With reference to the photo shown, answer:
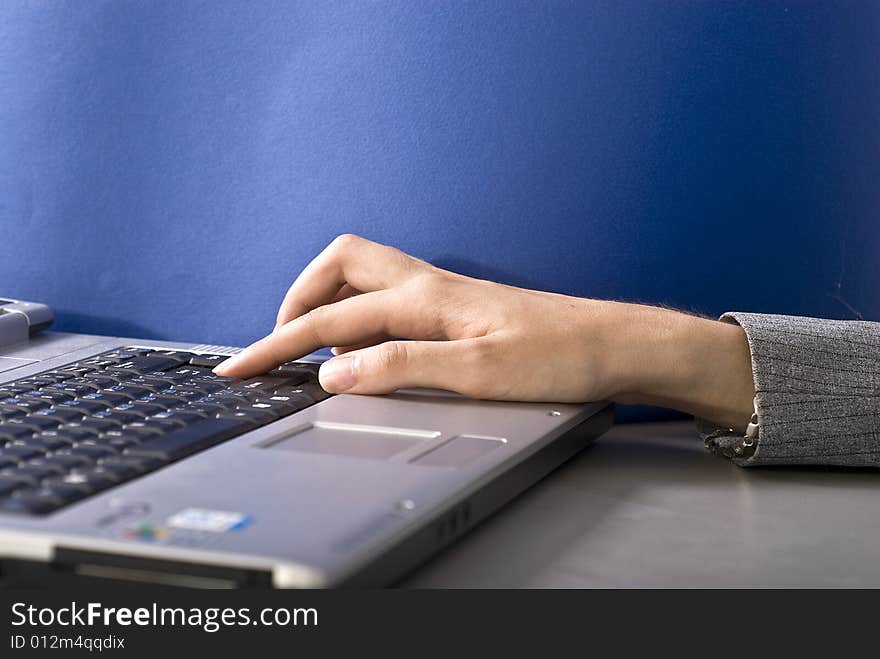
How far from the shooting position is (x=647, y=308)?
900mm

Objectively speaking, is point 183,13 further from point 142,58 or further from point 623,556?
point 623,556

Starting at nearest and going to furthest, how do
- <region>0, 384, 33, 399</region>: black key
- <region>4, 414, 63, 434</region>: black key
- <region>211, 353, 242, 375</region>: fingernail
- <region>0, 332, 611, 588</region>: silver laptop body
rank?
<region>0, 332, 611, 588</region>: silver laptop body < <region>4, 414, 63, 434</region>: black key < <region>0, 384, 33, 399</region>: black key < <region>211, 353, 242, 375</region>: fingernail

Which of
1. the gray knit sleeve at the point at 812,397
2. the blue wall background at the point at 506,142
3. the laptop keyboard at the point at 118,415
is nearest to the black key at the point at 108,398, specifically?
the laptop keyboard at the point at 118,415

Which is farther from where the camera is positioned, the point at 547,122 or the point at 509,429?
the point at 547,122

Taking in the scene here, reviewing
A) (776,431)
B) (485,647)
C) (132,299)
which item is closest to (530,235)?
(776,431)

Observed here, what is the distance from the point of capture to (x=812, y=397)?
0.85 metres

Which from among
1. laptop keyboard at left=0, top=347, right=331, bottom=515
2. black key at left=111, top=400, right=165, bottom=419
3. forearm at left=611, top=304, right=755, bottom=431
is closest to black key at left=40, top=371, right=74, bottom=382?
laptop keyboard at left=0, top=347, right=331, bottom=515

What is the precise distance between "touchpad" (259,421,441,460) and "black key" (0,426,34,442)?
0.48 ft

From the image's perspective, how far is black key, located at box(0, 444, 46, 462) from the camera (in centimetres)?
63

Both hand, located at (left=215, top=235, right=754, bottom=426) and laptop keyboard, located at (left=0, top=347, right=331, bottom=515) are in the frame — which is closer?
laptop keyboard, located at (left=0, top=347, right=331, bottom=515)

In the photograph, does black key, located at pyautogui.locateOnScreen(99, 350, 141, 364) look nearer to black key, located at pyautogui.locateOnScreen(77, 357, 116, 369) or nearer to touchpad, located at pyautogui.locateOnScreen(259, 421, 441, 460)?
black key, located at pyautogui.locateOnScreen(77, 357, 116, 369)

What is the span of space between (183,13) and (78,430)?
58 centimetres

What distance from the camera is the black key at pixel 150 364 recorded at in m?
0.92

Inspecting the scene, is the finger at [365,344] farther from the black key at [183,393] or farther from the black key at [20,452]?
the black key at [20,452]
